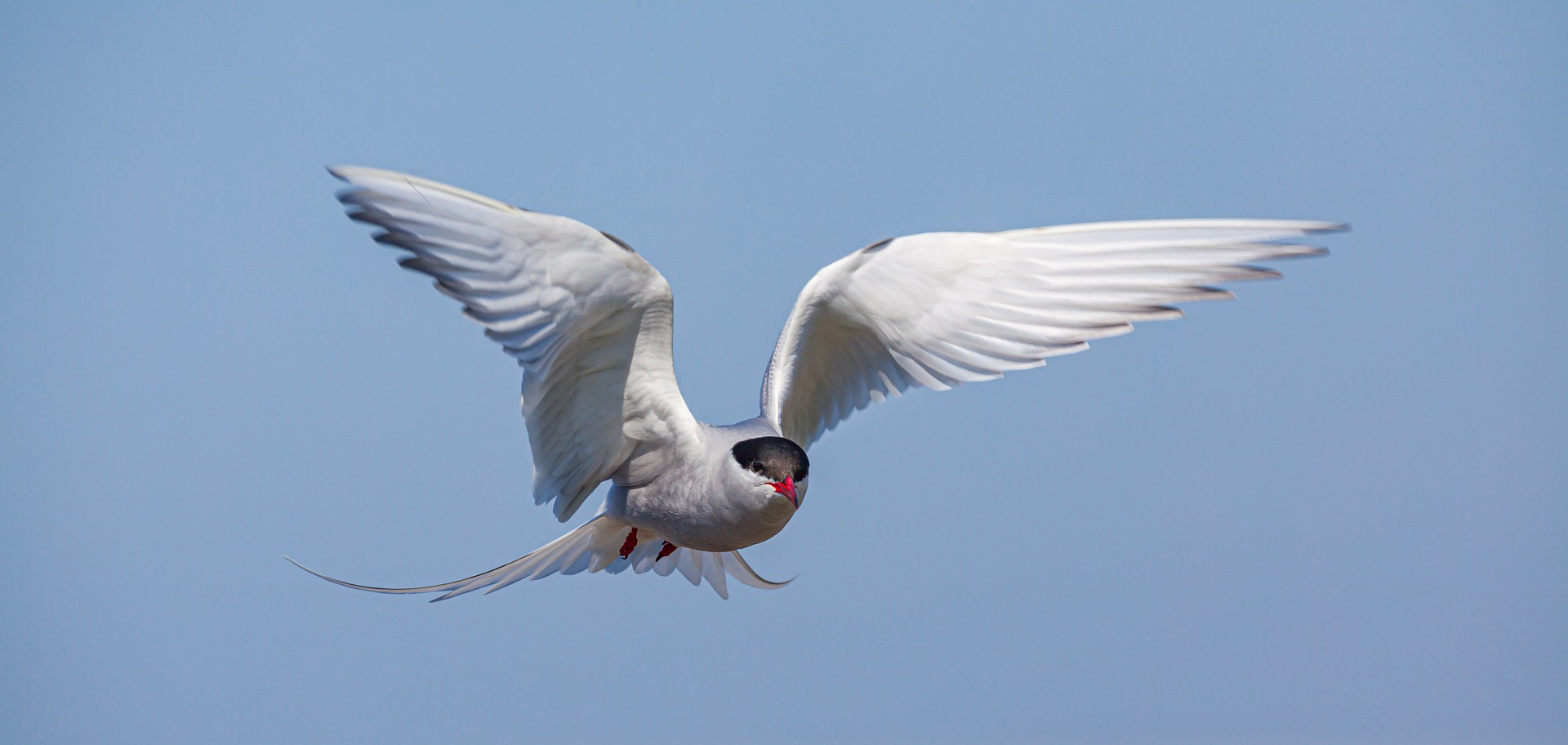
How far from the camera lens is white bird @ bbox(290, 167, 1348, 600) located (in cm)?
342

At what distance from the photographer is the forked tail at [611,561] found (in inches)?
212

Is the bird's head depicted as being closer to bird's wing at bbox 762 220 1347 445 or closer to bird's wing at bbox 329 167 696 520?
bird's wing at bbox 329 167 696 520

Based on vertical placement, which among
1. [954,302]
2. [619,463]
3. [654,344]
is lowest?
[619,463]

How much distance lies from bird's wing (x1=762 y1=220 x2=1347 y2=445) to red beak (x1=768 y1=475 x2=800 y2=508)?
77 centimetres

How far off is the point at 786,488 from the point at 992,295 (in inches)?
44.2

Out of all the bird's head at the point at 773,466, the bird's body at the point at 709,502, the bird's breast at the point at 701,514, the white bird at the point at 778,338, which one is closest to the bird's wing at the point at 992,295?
the white bird at the point at 778,338

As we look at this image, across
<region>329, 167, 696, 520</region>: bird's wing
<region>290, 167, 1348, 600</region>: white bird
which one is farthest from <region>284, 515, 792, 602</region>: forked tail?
<region>329, 167, 696, 520</region>: bird's wing

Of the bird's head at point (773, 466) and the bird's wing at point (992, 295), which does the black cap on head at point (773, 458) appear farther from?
the bird's wing at point (992, 295)

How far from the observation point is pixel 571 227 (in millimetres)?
3551

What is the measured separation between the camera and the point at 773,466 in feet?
13.5

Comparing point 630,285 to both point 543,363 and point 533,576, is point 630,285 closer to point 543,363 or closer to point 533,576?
point 543,363

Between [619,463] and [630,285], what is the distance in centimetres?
106

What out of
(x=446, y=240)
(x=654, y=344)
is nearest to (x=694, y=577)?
(x=654, y=344)

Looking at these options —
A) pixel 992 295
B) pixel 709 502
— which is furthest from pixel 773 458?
pixel 992 295
